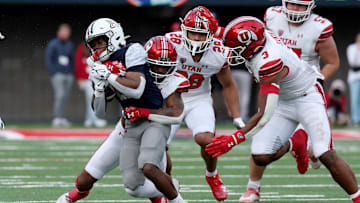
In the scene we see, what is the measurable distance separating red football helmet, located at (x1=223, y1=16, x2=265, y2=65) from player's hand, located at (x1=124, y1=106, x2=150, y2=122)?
2.64 feet

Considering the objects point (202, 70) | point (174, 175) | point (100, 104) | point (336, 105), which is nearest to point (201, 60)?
point (202, 70)

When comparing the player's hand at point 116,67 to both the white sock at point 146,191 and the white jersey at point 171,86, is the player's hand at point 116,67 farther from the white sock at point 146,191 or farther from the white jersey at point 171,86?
the white sock at point 146,191

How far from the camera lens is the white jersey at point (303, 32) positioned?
7.13m

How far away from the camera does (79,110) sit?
1658 centimetres

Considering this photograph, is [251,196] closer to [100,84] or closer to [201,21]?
[201,21]

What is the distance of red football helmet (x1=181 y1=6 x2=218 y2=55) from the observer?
21.6 feet

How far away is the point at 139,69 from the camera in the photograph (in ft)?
18.8

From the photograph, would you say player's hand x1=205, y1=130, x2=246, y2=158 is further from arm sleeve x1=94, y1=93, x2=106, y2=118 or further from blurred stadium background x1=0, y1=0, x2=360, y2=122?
blurred stadium background x1=0, y1=0, x2=360, y2=122

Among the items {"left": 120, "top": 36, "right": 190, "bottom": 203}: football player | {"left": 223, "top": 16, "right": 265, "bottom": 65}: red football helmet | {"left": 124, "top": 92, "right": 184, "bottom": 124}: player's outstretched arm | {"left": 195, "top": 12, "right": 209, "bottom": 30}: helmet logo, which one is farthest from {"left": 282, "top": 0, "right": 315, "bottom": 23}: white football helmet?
{"left": 124, "top": 92, "right": 184, "bottom": 124}: player's outstretched arm

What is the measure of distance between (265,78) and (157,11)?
10.7m

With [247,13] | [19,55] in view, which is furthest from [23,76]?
[247,13]

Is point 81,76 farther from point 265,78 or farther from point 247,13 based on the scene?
point 265,78

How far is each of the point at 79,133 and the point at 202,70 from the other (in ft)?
21.2

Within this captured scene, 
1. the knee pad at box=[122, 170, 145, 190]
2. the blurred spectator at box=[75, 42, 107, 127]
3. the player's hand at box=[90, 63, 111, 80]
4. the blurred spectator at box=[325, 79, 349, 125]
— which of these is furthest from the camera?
the blurred spectator at box=[325, 79, 349, 125]
